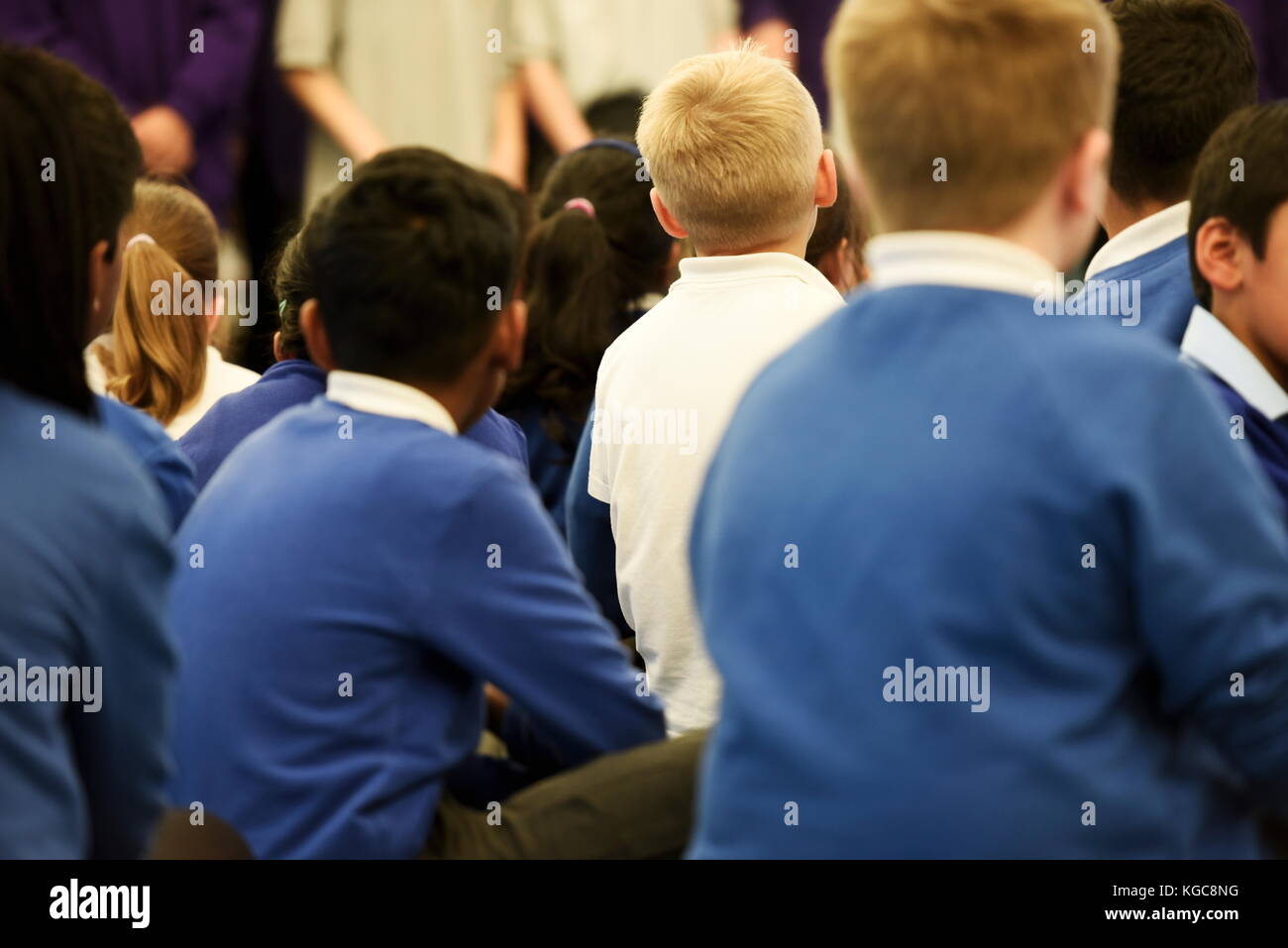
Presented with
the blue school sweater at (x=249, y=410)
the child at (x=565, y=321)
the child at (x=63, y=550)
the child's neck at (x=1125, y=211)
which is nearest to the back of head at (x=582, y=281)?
the child at (x=565, y=321)

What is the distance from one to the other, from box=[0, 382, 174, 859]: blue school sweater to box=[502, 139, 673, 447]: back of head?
156 centimetres

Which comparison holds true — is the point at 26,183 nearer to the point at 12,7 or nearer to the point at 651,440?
the point at 651,440

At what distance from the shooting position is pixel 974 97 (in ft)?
3.84

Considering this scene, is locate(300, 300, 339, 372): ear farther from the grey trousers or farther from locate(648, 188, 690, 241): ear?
locate(648, 188, 690, 241): ear

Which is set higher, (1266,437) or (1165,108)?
(1165,108)

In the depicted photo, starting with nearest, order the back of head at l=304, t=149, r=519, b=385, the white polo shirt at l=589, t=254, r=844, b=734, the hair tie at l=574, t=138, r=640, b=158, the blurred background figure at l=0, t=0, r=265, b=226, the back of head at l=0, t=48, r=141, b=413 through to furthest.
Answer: the back of head at l=0, t=48, r=141, b=413, the back of head at l=304, t=149, r=519, b=385, the white polo shirt at l=589, t=254, r=844, b=734, the hair tie at l=574, t=138, r=640, b=158, the blurred background figure at l=0, t=0, r=265, b=226

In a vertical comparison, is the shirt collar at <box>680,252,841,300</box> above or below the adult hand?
below

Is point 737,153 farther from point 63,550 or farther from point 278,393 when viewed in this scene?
point 63,550

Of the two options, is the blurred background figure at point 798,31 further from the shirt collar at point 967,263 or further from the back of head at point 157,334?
the shirt collar at point 967,263

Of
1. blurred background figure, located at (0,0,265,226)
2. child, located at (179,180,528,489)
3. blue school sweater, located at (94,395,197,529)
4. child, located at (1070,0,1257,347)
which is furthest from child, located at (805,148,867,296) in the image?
blurred background figure, located at (0,0,265,226)

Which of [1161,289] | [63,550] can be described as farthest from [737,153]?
[63,550]

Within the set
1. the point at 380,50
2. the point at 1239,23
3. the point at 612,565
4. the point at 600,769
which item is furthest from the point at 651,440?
the point at 380,50

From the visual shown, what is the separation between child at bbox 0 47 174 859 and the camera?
3.79 ft

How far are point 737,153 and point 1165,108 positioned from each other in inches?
24.4
